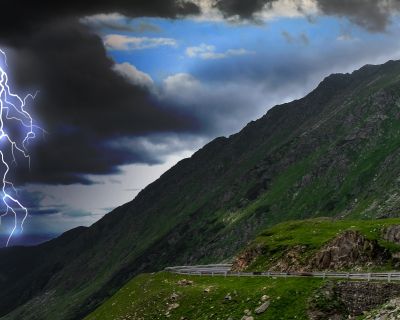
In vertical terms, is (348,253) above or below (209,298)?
below

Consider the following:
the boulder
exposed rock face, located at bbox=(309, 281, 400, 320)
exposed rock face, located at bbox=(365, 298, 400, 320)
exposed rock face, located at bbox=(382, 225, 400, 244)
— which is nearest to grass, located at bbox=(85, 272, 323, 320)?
the boulder

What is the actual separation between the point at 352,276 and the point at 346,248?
1348 centimetres

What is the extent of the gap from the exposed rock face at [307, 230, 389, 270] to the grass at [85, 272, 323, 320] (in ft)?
31.4

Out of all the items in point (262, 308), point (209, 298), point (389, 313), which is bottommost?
point (389, 313)

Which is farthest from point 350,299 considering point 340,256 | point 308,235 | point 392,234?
point 308,235

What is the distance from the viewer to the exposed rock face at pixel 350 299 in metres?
50.1

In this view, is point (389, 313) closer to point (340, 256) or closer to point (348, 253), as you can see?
point (348, 253)

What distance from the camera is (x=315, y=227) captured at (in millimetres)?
90312

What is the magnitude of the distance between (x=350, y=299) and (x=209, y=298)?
19874 millimetres

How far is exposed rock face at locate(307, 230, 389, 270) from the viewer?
6525 centimetres

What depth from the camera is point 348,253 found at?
6712cm

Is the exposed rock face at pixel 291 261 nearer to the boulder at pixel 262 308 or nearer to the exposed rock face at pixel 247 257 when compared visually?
the exposed rock face at pixel 247 257

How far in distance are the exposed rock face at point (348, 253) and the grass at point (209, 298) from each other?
958cm

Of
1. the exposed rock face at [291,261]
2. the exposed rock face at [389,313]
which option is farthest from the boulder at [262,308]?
the exposed rock face at [291,261]
